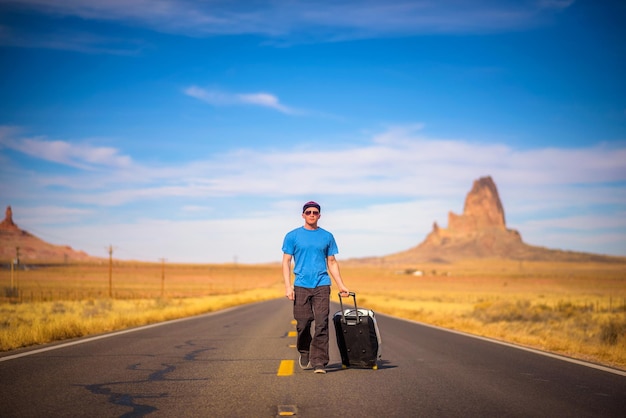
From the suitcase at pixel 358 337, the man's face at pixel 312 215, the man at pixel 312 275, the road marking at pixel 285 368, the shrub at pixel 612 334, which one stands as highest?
the man's face at pixel 312 215

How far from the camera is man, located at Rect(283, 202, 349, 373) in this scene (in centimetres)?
766

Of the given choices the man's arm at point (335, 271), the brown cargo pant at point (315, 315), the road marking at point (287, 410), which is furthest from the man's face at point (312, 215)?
the road marking at point (287, 410)

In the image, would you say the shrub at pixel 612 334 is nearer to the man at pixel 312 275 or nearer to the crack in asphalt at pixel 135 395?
the man at pixel 312 275

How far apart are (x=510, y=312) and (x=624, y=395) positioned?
20784 mm

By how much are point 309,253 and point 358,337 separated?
1.43 meters

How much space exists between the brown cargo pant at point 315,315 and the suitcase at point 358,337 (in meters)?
0.36

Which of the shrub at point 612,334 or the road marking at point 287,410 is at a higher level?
the road marking at point 287,410

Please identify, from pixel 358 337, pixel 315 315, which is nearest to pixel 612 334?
pixel 358 337

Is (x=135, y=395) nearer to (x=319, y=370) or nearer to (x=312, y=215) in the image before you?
(x=319, y=370)

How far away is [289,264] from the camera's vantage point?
7801mm

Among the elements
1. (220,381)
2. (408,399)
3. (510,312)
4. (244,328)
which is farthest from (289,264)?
(510,312)

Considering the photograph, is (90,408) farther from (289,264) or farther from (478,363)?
(478,363)

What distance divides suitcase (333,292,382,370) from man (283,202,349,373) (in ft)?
1.20

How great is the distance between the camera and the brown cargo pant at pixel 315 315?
7664mm
